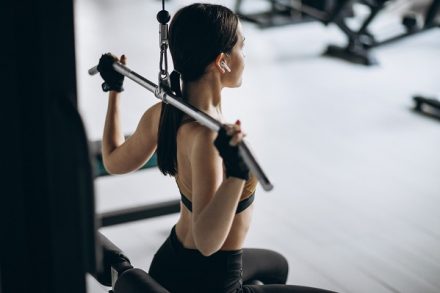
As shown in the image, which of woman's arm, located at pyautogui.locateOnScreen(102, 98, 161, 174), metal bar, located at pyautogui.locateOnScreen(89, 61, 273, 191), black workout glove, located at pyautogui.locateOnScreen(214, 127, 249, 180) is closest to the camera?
metal bar, located at pyautogui.locateOnScreen(89, 61, 273, 191)

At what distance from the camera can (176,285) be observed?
1755 millimetres

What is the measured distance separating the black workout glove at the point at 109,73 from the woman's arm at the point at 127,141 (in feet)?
0.09

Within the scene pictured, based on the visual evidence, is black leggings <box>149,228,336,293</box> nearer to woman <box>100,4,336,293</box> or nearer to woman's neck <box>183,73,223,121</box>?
woman <box>100,4,336,293</box>

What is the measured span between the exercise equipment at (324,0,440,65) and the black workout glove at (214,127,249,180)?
435 centimetres

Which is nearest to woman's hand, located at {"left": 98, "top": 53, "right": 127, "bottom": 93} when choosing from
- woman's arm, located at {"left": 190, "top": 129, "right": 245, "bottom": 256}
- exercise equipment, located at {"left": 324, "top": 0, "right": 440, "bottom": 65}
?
woman's arm, located at {"left": 190, "top": 129, "right": 245, "bottom": 256}

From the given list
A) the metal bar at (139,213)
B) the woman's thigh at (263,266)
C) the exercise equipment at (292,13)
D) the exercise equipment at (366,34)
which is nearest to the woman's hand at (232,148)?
the woman's thigh at (263,266)

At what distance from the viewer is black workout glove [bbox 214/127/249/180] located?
132cm

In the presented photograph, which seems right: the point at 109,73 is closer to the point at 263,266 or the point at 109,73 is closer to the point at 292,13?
the point at 263,266

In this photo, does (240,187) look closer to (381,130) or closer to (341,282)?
(341,282)

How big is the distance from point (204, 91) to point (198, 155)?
182 mm

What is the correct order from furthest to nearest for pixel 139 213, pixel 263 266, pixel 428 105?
pixel 428 105 → pixel 139 213 → pixel 263 266

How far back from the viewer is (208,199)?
61.0 inches

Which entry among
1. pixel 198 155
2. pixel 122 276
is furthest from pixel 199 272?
pixel 198 155

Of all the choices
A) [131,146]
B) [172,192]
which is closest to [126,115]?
[172,192]
